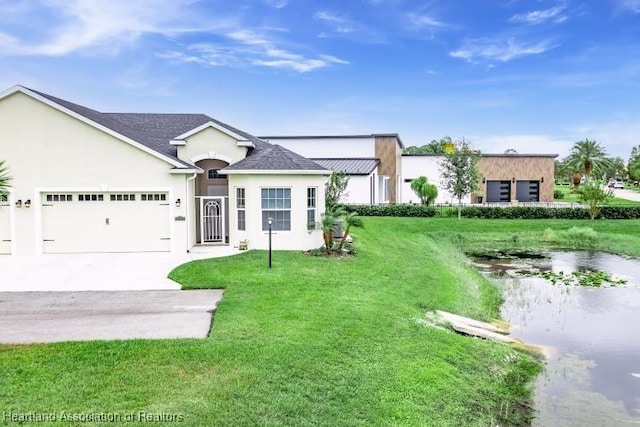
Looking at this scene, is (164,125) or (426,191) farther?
(426,191)

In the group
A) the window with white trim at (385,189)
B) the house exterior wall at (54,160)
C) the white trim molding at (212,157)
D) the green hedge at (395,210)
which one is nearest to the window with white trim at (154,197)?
the house exterior wall at (54,160)

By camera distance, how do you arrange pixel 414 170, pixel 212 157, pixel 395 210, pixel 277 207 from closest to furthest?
pixel 277 207 < pixel 212 157 < pixel 395 210 < pixel 414 170

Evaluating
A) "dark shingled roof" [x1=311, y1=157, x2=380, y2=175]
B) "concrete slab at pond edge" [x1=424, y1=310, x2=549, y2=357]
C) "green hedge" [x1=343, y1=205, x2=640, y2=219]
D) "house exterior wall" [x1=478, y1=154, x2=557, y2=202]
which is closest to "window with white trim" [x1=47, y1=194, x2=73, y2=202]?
"concrete slab at pond edge" [x1=424, y1=310, x2=549, y2=357]

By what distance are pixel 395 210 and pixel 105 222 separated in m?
21.8

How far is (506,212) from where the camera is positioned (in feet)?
117

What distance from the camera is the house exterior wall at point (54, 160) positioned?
17.5m

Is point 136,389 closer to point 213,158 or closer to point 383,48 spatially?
point 213,158

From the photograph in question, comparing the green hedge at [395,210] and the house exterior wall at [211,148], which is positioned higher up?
the house exterior wall at [211,148]

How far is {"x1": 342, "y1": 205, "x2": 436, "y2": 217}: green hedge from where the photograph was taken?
3609cm

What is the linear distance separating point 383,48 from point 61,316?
24.3 meters

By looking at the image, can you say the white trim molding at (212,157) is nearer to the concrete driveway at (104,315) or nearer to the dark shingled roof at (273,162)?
the dark shingled roof at (273,162)

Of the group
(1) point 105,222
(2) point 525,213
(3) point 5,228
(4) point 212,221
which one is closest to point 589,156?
(2) point 525,213

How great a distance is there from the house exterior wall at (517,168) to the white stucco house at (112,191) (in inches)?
1319

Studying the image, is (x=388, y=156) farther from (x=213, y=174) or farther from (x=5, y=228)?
(x=5, y=228)
